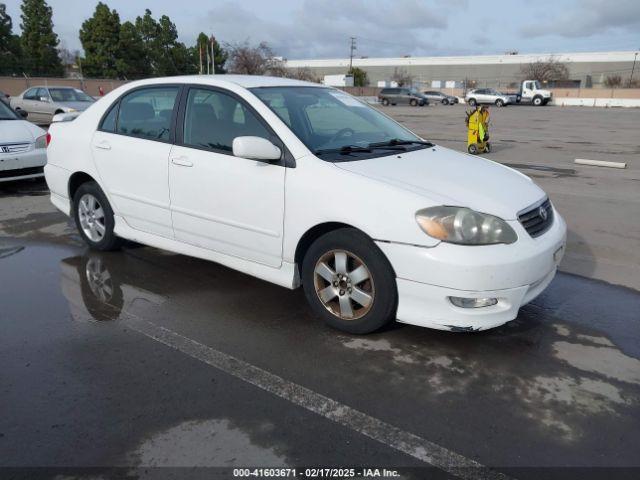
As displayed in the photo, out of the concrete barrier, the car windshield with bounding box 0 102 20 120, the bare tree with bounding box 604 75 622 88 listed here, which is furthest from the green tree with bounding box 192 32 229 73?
the car windshield with bounding box 0 102 20 120

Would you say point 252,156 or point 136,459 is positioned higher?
point 252,156

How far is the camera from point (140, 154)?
466 centimetres

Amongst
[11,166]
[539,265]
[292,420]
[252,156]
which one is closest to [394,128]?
[252,156]

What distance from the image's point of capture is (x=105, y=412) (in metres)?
2.89

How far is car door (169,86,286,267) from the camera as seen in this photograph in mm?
3910

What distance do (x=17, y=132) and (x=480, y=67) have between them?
99786 millimetres

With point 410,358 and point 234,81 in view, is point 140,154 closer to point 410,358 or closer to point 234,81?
point 234,81

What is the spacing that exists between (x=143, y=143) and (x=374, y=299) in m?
2.48

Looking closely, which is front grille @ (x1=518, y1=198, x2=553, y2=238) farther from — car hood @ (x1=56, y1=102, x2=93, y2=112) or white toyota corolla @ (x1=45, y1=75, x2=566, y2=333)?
car hood @ (x1=56, y1=102, x2=93, y2=112)

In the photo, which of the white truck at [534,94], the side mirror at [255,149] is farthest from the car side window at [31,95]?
the white truck at [534,94]

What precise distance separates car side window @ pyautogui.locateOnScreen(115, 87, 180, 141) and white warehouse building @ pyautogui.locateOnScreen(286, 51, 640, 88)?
85607mm

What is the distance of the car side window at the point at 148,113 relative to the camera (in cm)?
463

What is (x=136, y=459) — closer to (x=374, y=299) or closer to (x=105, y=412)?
(x=105, y=412)

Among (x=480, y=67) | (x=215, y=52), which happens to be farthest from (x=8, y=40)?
(x=480, y=67)
